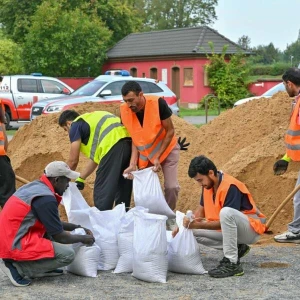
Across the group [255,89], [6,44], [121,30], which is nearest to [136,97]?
[255,89]

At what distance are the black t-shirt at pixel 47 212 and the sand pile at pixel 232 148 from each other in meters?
3.81

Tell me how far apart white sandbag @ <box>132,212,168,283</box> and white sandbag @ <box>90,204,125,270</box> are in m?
0.41

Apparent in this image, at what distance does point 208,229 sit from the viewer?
22.7 ft

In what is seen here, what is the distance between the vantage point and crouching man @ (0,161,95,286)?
627 cm

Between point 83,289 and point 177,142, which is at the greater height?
point 177,142

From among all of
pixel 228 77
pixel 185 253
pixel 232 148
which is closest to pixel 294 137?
pixel 185 253

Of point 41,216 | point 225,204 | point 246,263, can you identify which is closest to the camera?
point 41,216

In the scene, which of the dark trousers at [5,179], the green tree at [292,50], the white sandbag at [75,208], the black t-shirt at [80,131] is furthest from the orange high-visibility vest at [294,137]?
the green tree at [292,50]

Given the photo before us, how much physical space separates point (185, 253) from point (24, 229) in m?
1.44

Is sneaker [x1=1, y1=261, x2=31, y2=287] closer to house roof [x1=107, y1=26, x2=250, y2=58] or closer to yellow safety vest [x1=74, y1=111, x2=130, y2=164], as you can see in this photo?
yellow safety vest [x1=74, y1=111, x2=130, y2=164]

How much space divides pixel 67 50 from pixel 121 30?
1002cm

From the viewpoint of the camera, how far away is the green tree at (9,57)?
44.4 metres

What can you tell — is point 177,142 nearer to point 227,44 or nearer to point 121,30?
point 227,44

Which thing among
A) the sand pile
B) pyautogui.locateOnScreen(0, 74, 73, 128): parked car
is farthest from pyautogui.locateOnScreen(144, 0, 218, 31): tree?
the sand pile
